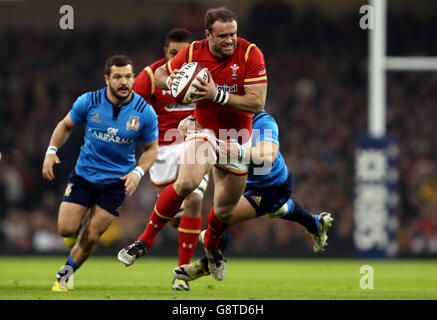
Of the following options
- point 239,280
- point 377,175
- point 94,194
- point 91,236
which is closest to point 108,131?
point 94,194

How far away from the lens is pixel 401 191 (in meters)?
17.0

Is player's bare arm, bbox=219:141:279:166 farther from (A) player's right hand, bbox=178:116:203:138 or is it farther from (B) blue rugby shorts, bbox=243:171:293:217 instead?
(B) blue rugby shorts, bbox=243:171:293:217

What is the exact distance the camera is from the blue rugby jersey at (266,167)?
26.3 feet

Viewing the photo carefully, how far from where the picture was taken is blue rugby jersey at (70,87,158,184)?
7965mm

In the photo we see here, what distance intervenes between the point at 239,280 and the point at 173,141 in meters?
2.14

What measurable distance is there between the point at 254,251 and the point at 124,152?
26.8 feet

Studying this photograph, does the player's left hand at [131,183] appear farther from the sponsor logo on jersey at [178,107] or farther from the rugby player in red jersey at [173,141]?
the sponsor logo on jersey at [178,107]

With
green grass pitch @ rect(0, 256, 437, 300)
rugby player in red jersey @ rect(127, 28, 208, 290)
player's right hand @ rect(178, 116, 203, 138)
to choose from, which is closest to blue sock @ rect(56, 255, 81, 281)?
green grass pitch @ rect(0, 256, 437, 300)

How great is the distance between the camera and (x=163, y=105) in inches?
358

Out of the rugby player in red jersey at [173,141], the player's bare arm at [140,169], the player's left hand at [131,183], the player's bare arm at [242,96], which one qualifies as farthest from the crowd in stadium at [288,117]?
the player's bare arm at [242,96]

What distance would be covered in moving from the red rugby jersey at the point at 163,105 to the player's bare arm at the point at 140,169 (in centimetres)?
97

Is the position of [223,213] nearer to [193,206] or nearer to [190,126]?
[193,206]

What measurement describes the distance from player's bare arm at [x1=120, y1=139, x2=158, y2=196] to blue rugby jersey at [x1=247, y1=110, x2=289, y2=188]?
1003 mm

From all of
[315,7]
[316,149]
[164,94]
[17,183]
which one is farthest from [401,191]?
[164,94]
